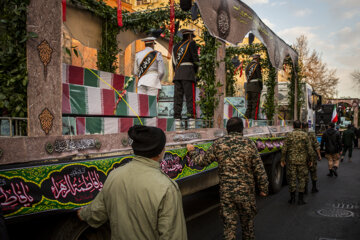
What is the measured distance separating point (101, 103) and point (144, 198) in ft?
10.5

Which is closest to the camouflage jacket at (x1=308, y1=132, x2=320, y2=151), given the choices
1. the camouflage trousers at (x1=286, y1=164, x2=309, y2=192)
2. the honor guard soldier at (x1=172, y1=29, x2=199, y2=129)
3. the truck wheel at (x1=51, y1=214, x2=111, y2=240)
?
the camouflage trousers at (x1=286, y1=164, x2=309, y2=192)

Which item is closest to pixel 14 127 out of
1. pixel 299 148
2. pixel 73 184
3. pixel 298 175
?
pixel 73 184

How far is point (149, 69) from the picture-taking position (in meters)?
6.71

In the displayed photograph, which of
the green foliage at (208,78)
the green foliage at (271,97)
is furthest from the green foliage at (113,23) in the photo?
the green foliage at (271,97)

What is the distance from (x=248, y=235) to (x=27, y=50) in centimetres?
296

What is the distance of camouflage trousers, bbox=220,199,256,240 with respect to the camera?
3504 millimetres

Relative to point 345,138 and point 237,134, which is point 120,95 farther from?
point 345,138

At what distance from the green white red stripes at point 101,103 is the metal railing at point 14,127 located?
54.6 inches

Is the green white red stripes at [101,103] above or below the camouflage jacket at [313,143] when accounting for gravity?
above

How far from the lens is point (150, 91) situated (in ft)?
22.3

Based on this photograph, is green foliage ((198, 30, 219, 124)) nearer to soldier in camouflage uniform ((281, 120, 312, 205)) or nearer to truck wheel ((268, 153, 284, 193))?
soldier in camouflage uniform ((281, 120, 312, 205))

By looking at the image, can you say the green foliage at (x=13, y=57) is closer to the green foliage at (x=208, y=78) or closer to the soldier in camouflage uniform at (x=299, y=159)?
the green foliage at (x=208, y=78)

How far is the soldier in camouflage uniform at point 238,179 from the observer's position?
138 inches

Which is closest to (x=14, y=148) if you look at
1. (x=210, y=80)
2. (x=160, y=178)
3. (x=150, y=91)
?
(x=160, y=178)
